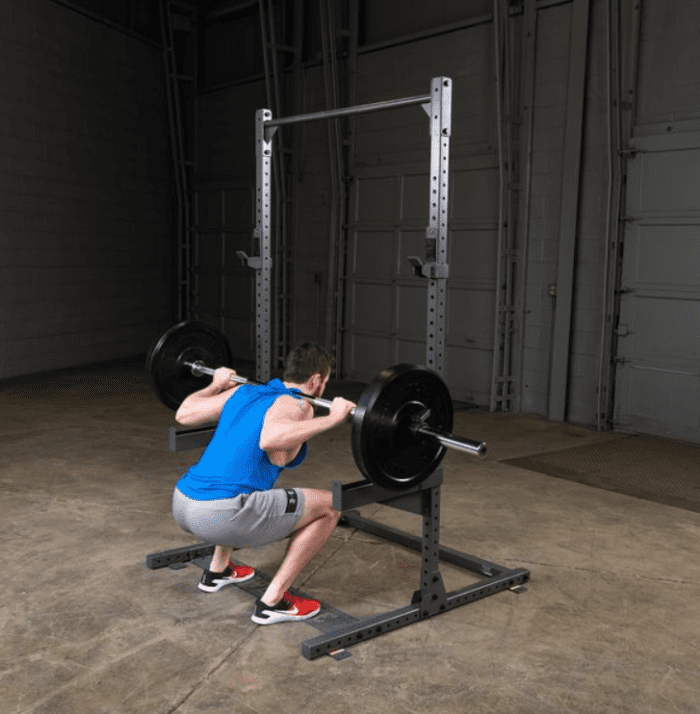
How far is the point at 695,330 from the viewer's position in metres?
6.09

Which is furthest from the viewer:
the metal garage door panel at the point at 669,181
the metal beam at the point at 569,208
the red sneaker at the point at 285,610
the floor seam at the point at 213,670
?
the metal beam at the point at 569,208

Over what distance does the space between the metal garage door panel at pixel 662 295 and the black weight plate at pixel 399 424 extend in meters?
3.68

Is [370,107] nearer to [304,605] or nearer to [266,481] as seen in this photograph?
[266,481]

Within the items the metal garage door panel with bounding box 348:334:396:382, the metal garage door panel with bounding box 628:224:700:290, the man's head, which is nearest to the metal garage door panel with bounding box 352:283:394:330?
the metal garage door panel with bounding box 348:334:396:382

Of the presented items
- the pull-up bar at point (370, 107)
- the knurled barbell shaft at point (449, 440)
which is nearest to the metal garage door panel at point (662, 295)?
the pull-up bar at point (370, 107)

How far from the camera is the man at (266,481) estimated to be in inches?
118

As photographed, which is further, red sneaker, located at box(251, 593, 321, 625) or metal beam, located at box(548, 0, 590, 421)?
metal beam, located at box(548, 0, 590, 421)

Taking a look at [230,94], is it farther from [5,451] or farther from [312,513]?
[312,513]

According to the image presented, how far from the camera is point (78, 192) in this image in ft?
30.3

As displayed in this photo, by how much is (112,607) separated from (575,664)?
1707 millimetres

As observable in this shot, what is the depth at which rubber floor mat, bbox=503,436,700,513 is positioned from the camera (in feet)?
16.4

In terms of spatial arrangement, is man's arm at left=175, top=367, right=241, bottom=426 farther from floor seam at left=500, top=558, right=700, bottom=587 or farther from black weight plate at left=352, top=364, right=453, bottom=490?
floor seam at left=500, top=558, right=700, bottom=587

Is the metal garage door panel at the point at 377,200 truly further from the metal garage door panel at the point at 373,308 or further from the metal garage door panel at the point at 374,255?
the metal garage door panel at the point at 373,308

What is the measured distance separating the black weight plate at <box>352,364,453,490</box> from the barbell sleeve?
4cm
